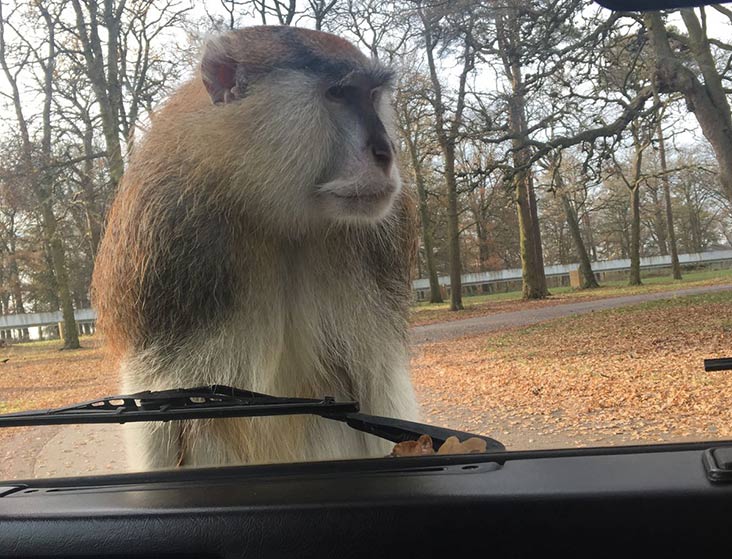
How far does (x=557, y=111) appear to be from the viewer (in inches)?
75.8

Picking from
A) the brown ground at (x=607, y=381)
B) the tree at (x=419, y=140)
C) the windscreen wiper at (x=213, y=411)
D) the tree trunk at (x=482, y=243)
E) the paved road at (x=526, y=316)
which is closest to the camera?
the windscreen wiper at (x=213, y=411)

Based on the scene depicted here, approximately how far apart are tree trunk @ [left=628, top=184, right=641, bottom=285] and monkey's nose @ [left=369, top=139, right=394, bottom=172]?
30.0 inches

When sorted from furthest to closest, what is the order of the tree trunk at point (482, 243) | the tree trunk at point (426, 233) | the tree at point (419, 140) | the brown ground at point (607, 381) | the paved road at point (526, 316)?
the tree trunk at point (426, 233)
the tree at point (419, 140)
the tree trunk at point (482, 243)
the paved road at point (526, 316)
the brown ground at point (607, 381)

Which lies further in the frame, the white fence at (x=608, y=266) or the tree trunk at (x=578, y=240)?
the tree trunk at (x=578, y=240)

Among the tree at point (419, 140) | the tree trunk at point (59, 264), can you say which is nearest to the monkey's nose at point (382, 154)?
the tree at point (419, 140)

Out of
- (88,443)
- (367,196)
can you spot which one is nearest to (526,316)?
(367,196)

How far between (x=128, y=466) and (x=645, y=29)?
2075mm

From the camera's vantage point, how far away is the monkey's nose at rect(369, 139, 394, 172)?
2.16 metres

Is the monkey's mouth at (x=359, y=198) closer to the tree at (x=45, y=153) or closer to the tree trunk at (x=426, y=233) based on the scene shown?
the tree trunk at (x=426, y=233)

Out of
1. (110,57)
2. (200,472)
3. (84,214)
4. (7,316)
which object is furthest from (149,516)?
(110,57)

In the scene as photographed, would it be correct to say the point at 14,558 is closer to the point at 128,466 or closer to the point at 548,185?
the point at 128,466

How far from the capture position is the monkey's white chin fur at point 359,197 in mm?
2152

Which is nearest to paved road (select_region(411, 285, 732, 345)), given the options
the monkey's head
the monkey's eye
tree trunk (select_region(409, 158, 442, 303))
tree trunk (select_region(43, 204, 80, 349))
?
tree trunk (select_region(409, 158, 442, 303))

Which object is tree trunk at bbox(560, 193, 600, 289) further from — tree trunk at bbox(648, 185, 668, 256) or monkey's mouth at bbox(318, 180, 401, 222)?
monkey's mouth at bbox(318, 180, 401, 222)
